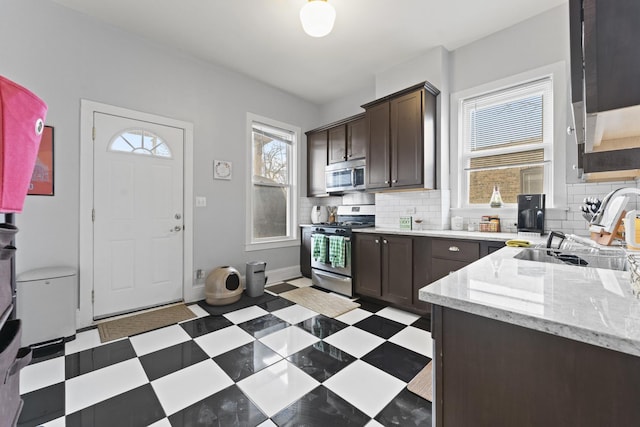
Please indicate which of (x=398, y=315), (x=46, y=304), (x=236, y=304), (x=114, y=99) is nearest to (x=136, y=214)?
(x=46, y=304)

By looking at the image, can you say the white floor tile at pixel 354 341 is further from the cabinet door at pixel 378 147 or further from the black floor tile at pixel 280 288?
the cabinet door at pixel 378 147

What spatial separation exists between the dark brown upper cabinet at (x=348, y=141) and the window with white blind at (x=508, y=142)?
126 centimetres

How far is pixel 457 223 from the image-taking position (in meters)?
3.13

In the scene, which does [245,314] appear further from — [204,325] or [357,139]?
[357,139]

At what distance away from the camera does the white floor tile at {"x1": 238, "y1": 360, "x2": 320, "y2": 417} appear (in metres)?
1.56

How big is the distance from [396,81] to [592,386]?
12.0 feet

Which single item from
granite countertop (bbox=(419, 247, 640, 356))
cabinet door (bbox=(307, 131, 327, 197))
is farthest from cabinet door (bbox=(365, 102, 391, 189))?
granite countertop (bbox=(419, 247, 640, 356))

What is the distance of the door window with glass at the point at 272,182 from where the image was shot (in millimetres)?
4023

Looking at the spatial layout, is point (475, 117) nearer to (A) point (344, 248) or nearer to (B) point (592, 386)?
(A) point (344, 248)

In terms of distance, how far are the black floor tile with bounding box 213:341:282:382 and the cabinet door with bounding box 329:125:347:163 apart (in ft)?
9.27

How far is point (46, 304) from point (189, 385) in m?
1.48

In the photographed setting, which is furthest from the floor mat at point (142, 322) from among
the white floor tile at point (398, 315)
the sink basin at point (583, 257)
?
the sink basin at point (583, 257)

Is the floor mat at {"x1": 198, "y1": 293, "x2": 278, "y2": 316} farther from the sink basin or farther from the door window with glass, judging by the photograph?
the sink basin

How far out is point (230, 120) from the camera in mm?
3615
